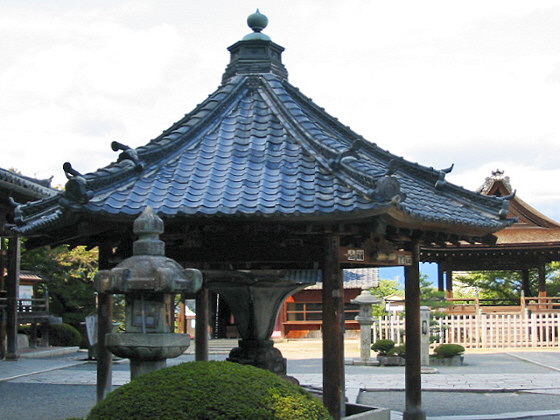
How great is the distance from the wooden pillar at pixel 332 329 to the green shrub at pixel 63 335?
19365 millimetres

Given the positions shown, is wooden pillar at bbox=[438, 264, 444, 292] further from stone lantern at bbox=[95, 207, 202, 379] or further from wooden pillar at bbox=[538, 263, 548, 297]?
stone lantern at bbox=[95, 207, 202, 379]

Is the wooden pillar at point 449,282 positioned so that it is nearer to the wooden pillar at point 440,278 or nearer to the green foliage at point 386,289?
the wooden pillar at point 440,278

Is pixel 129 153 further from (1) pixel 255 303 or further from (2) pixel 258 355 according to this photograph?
(2) pixel 258 355

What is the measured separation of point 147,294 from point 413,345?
453cm

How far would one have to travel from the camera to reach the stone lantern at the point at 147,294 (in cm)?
671

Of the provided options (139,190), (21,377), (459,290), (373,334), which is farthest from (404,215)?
(459,290)

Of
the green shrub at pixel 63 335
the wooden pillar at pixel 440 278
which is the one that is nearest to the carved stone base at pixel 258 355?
the green shrub at pixel 63 335

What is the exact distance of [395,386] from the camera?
50.8ft

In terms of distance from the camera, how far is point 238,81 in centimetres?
1074

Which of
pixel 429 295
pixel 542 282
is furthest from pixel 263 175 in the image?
pixel 542 282

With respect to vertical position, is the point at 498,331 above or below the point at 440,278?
below

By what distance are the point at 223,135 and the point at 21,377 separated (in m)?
9.93

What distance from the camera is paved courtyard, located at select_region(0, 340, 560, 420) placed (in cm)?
1228

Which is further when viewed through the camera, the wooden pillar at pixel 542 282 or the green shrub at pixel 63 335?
the wooden pillar at pixel 542 282
